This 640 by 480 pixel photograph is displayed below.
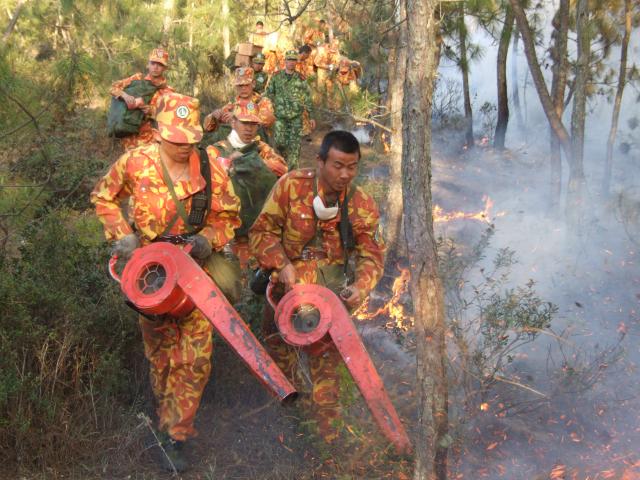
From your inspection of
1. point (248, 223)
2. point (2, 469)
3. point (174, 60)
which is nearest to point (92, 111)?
point (174, 60)

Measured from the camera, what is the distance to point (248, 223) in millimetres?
6121

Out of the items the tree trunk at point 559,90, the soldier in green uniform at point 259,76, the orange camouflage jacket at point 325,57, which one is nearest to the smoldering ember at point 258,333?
the tree trunk at point 559,90

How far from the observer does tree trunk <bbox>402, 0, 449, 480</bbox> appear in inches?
143

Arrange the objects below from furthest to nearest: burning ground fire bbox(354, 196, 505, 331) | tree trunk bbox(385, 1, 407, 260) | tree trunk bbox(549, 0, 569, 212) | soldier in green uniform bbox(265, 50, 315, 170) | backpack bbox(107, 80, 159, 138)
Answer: soldier in green uniform bbox(265, 50, 315, 170) → tree trunk bbox(549, 0, 569, 212) → tree trunk bbox(385, 1, 407, 260) → backpack bbox(107, 80, 159, 138) → burning ground fire bbox(354, 196, 505, 331)

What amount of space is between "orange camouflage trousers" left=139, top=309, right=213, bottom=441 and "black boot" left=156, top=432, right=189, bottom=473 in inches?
1.5

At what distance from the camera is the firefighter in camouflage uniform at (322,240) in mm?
4281

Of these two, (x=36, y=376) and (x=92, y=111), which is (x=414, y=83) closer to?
(x=36, y=376)

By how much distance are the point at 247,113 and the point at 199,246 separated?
2.93 meters

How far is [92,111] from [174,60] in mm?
3650

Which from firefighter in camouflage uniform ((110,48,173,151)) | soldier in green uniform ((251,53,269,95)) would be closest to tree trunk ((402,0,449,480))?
firefighter in camouflage uniform ((110,48,173,151))

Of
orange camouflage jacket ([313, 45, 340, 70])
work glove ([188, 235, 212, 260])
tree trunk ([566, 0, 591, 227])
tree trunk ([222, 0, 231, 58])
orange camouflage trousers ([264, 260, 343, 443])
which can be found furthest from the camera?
tree trunk ([222, 0, 231, 58])

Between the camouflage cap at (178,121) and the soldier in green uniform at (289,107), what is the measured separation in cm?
651

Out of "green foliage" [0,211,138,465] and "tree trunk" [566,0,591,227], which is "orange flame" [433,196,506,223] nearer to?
"tree trunk" [566,0,591,227]

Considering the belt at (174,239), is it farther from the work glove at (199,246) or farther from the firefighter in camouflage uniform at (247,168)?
the firefighter in camouflage uniform at (247,168)
